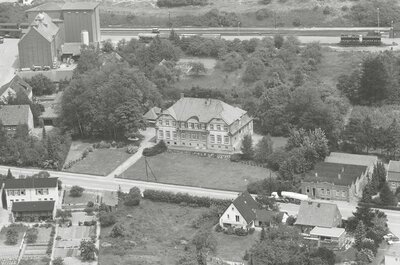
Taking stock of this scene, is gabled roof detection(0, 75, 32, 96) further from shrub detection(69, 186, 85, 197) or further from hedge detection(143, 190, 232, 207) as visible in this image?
hedge detection(143, 190, 232, 207)

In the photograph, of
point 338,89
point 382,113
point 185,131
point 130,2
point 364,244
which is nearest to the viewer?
point 364,244

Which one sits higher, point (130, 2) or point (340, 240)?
point (130, 2)

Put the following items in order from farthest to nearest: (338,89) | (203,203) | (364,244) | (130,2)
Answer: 1. (130,2)
2. (338,89)
3. (203,203)
4. (364,244)

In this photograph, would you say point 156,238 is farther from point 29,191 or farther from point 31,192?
point 29,191

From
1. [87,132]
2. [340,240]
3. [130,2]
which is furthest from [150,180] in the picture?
[130,2]

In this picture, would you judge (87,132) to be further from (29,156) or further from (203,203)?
(203,203)

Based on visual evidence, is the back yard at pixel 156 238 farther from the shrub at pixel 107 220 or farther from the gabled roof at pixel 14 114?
the gabled roof at pixel 14 114

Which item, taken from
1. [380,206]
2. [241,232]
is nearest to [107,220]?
[241,232]
